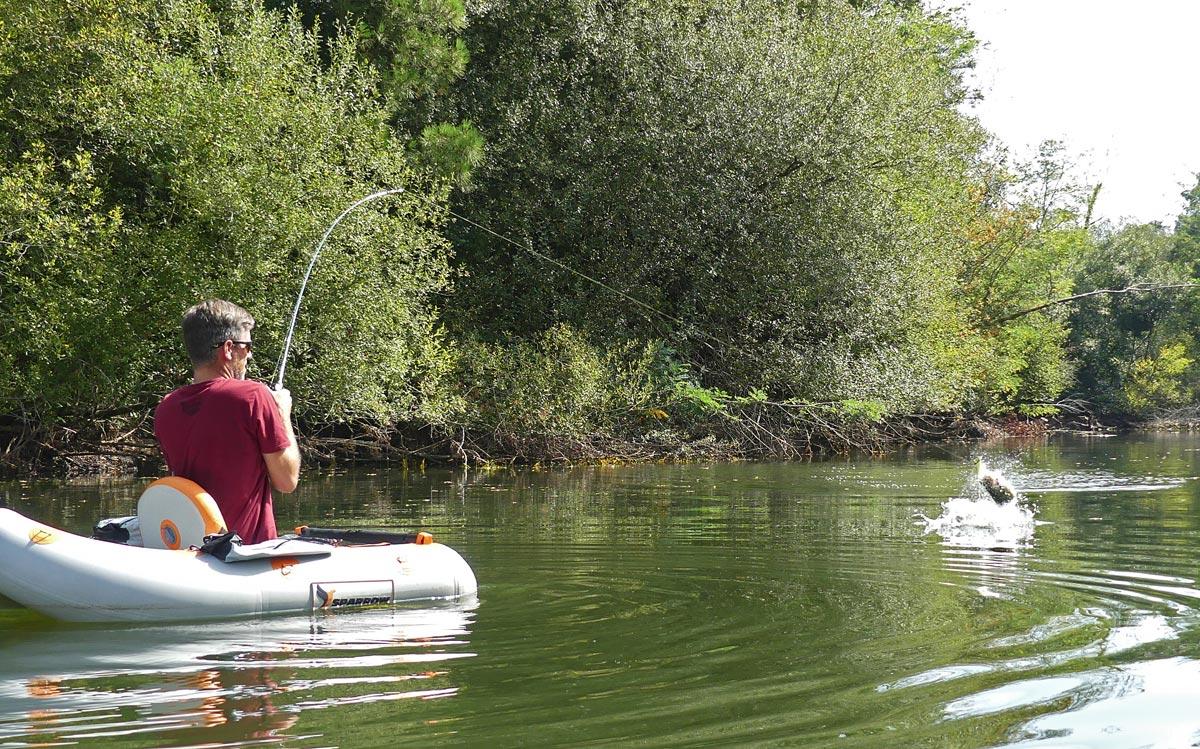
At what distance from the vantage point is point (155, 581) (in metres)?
5.75

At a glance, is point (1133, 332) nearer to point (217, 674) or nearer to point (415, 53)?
point (415, 53)

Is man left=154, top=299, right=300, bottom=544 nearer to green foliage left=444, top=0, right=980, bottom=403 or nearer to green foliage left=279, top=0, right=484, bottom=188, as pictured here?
green foliage left=279, top=0, right=484, bottom=188

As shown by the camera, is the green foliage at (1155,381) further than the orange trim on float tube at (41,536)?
Yes

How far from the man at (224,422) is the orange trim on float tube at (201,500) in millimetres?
100

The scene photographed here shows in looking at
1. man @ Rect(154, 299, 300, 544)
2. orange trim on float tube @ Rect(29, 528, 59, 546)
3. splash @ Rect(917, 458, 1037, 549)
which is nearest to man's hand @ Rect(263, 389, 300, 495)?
man @ Rect(154, 299, 300, 544)

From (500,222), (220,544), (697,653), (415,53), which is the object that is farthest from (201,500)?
(500,222)

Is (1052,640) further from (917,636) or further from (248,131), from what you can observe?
(248,131)

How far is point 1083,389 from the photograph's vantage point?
4275 centimetres

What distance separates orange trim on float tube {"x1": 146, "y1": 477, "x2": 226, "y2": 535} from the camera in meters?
5.86

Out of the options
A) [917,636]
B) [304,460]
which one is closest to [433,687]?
[917,636]

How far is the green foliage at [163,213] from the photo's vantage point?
572 inches

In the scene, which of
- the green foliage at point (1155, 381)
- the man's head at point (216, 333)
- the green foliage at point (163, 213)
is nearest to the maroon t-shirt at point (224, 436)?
the man's head at point (216, 333)

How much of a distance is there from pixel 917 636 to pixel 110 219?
1242 cm

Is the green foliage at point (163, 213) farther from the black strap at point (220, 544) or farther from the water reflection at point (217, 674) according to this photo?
the water reflection at point (217, 674)
